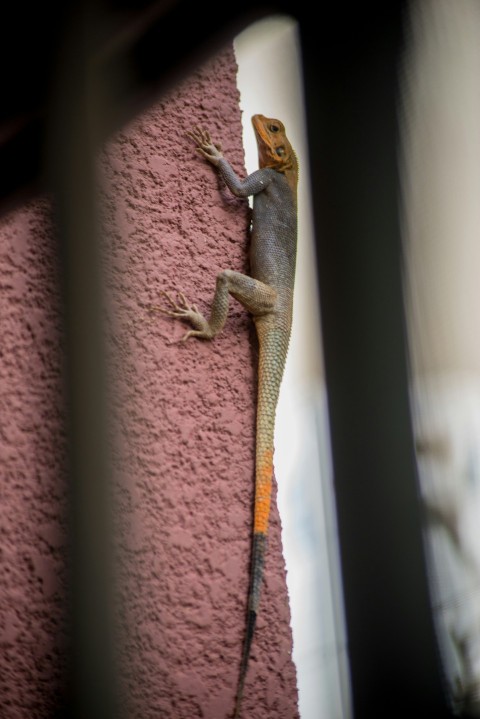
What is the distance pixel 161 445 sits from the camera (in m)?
1.06

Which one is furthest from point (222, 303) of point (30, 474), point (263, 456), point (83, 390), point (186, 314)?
point (83, 390)

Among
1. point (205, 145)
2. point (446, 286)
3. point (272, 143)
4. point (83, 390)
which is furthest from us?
point (272, 143)

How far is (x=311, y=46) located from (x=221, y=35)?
0.22 metres

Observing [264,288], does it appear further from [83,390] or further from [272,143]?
[83,390]

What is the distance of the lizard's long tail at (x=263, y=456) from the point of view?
1.12 metres

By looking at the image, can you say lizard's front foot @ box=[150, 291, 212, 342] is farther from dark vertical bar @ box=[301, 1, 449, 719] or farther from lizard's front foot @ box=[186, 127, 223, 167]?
dark vertical bar @ box=[301, 1, 449, 719]

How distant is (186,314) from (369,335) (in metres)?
0.55

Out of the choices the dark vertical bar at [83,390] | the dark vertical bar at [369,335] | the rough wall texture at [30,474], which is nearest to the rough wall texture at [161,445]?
the rough wall texture at [30,474]

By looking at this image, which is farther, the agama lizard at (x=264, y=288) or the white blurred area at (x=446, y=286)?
the agama lizard at (x=264, y=288)

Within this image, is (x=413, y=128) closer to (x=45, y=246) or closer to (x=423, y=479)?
(x=423, y=479)

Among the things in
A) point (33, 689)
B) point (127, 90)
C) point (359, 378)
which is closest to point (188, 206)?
point (127, 90)

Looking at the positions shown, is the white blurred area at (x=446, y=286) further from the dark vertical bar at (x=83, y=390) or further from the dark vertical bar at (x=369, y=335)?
the dark vertical bar at (x=83, y=390)

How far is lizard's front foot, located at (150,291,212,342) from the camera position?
1152mm

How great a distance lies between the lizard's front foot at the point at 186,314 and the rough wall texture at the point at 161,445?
19mm
